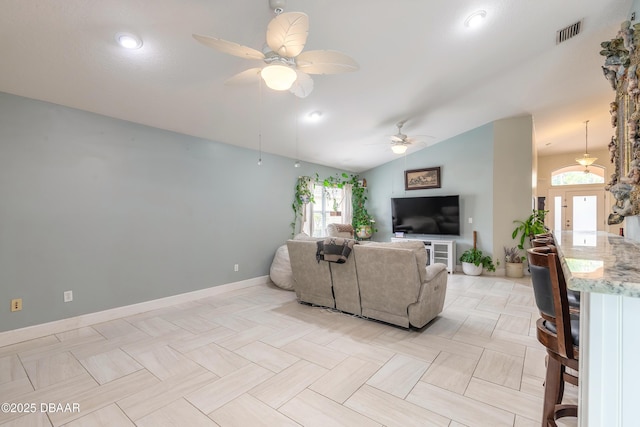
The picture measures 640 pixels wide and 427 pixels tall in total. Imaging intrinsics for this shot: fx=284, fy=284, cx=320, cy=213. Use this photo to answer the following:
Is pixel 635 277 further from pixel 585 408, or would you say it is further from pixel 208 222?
pixel 208 222

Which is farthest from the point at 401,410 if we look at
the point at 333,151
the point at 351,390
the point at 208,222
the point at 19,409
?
the point at 333,151

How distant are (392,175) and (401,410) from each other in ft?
20.1

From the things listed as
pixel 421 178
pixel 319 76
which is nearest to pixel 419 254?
pixel 319 76

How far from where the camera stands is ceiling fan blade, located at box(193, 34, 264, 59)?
173cm

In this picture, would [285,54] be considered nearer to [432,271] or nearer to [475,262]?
[432,271]

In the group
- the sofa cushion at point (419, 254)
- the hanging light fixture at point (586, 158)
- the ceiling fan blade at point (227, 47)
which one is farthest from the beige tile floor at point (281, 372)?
the hanging light fixture at point (586, 158)

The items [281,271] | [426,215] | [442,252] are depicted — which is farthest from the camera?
[426,215]

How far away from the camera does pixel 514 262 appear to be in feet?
18.1

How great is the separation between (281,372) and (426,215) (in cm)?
520

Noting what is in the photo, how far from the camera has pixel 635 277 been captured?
2.48 ft

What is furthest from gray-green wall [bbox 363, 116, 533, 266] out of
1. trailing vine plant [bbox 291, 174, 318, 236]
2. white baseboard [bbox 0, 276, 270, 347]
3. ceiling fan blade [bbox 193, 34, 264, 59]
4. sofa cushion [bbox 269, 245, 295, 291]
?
ceiling fan blade [bbox 193, 34, 264, 59]

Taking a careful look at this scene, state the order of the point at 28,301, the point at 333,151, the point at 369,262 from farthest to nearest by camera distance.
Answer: the point at 333,151 < the point at 369,262 < the point at 28,301

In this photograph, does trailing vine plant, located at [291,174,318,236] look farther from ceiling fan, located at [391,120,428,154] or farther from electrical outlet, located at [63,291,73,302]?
electrical outlet, located at [63,291,73,302]

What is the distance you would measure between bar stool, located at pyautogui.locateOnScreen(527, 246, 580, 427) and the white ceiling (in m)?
2.26
